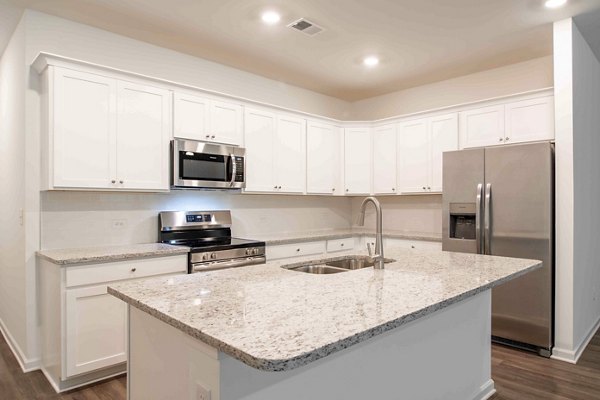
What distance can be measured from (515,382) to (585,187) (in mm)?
1878

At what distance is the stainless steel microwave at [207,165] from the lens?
3.36 meters

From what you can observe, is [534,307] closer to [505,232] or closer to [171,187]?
[505,232]

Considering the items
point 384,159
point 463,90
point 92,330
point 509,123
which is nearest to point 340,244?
point 384,159

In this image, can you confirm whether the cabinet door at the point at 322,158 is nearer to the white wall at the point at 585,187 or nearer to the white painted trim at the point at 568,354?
the white wall at the point at 585,187

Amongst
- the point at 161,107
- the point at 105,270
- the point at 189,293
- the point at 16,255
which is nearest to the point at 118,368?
the point at 105,270

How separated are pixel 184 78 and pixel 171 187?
116cm

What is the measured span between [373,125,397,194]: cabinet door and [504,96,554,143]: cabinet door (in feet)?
4.22

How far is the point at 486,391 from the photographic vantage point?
244cm

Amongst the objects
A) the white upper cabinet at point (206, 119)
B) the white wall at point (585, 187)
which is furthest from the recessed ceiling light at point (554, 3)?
the white upper cabinet at point (206, 119)

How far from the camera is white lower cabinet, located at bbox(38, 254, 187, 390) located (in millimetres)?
2576

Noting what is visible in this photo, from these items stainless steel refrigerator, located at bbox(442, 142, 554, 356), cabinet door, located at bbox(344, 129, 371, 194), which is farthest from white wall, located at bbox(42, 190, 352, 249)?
stainless steel refrigerator, located at bbox(442, 142, 554, 356)

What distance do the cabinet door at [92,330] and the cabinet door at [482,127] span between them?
3.56 meters

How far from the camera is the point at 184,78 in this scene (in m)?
3.82

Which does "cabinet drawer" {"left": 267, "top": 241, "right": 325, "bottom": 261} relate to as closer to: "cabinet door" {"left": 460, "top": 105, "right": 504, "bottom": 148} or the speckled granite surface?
the speckled granite surface
